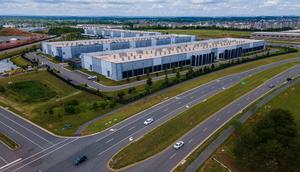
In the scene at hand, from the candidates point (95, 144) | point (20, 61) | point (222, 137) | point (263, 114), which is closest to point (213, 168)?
point (222, 137)

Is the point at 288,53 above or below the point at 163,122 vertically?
above

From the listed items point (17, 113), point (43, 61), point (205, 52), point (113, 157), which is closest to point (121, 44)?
point (43, 61)

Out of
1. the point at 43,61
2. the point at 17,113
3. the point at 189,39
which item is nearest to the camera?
the point at 17,113

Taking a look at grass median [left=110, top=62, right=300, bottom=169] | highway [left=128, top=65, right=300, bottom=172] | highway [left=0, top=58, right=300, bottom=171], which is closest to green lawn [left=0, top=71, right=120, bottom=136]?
highway [left=0, top=58, right=300, bottom=171]

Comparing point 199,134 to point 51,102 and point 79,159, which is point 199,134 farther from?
point 51,102

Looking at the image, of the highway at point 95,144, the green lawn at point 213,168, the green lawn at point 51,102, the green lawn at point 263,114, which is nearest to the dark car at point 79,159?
the highway at point 95,144

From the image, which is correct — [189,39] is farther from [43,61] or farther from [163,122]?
[163,122]
